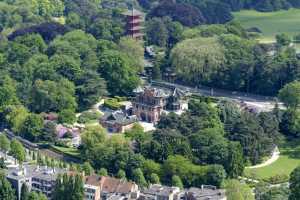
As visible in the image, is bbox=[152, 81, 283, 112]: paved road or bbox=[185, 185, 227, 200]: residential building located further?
bbox=[152, 81, 283, 112]: paved road

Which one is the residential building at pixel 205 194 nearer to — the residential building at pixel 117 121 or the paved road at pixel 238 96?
the residential building at pixel 117 121

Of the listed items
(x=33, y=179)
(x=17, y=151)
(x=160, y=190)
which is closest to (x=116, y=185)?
(x=160, y=190)

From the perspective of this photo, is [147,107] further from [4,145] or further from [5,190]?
[5,190]

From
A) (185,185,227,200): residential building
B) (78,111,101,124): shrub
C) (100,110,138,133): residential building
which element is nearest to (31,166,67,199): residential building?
(185,185,227,200): residential building

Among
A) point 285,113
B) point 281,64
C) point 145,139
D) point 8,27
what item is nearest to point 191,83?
point 281,64

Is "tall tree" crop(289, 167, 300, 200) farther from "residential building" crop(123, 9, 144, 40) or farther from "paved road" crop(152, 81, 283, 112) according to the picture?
"residential building" crop(123, 9, 144, 40)
